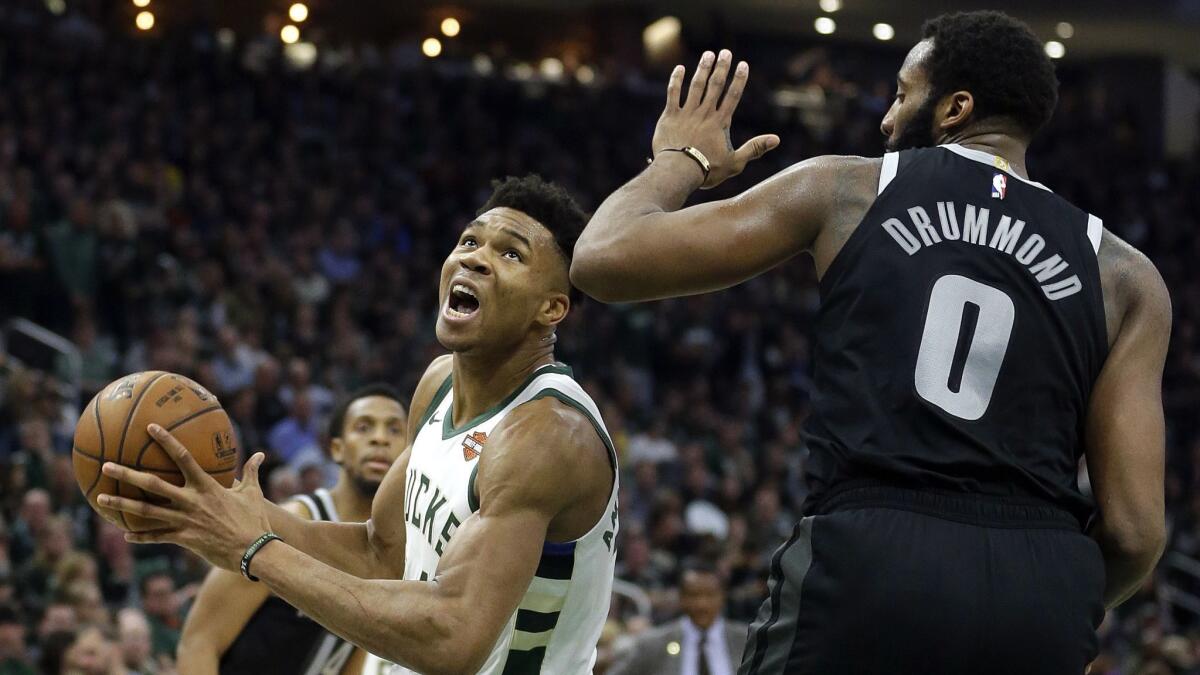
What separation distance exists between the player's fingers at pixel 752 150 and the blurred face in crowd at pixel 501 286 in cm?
88

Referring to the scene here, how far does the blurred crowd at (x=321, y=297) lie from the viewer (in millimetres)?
10625

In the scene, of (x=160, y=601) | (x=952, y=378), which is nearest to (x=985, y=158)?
(x=952, y=378)

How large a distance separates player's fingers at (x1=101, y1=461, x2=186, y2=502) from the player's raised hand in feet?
4.13

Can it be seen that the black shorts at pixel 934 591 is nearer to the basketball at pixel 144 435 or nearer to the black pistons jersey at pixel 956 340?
the black pistons jersey at pixel 956 340

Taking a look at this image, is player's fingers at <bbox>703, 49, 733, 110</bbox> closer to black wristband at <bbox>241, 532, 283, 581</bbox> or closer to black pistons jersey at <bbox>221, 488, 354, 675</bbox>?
black wristband at <bbox>241, 532, 283, 581</bbox>

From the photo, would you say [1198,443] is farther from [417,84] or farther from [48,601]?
[48,601]

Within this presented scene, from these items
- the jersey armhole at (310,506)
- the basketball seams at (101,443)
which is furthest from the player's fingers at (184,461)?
the jersey armhole at (310,506)

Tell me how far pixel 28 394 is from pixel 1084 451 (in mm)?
9523

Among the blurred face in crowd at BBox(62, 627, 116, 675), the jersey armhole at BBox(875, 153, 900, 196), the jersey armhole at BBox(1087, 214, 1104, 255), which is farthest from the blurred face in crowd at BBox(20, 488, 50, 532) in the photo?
the jersey armhole at BBox(1087, 214, 1104, 255)

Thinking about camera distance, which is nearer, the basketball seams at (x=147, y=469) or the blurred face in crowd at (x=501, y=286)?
the basketball seams at (x=147, y=469)

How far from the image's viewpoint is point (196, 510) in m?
3.33

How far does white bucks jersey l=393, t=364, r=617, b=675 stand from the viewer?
3.97 m

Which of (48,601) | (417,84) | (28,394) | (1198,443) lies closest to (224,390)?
(28,394)

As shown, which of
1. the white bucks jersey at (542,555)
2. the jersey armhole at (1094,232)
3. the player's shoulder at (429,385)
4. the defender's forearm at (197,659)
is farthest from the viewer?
the defender's forearm at (197,659)
